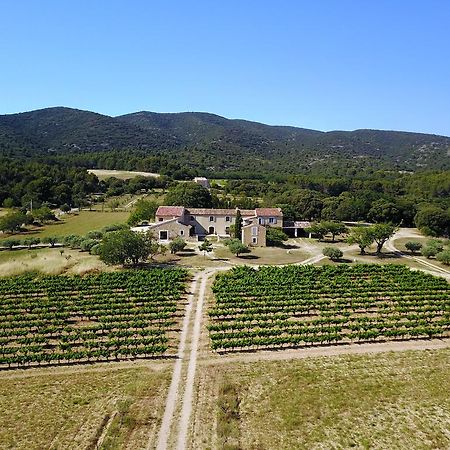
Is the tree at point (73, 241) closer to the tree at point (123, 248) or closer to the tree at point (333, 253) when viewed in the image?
the tree at point (123, 248)

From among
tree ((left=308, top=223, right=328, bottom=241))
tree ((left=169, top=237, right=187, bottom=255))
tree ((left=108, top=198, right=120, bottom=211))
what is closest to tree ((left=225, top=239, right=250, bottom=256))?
tree ((left=169, top=237, right=187, bottom=255))

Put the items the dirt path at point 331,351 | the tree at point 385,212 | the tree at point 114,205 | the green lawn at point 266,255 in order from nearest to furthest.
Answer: the dirt path at point 331,351 < the green lawn at point 266,255 < the tree at point 385,212 < the tree at point 114,205

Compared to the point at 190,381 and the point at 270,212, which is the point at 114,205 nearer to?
the point at 270,212

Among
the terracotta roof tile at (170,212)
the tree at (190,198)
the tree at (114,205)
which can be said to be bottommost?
the tree at (114,205)

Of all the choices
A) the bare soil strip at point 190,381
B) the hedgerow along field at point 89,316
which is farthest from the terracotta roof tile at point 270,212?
the bare soil strip at point 190,381

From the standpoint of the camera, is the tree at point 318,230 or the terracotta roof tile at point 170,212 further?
the tree at point 318,230

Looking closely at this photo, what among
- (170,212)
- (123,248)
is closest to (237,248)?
(123,248)

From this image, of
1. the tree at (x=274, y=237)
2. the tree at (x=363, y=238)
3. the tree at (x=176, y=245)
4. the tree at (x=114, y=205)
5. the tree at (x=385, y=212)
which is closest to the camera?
the tree at (x=176, y=245)

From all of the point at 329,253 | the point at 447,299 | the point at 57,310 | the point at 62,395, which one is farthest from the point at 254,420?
the point at 329,253
